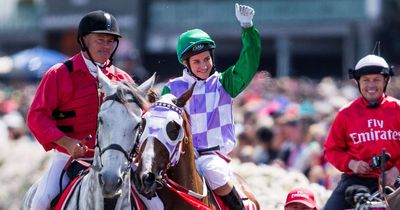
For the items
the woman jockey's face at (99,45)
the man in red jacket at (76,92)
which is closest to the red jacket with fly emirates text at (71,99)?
the man in red jacket at (76,92)

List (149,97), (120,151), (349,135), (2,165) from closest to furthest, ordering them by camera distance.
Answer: (120,151), (149,97), (349,135), (2,165)

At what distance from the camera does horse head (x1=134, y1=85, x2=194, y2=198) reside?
7.44 metres

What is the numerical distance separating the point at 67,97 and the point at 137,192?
1014mm

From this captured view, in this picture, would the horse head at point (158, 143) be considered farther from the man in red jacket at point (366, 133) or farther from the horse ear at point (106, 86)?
A: the man in red jacket at point (366, 133)

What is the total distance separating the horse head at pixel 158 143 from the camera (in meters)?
7.44

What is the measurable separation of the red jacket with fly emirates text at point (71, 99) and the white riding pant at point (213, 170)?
0.89m

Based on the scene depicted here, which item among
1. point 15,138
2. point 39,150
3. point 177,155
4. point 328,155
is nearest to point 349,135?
point 328,155

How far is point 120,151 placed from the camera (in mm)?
7172

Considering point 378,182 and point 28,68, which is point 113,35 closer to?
point 378,182

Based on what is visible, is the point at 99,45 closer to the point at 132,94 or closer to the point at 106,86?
the point at 106,86

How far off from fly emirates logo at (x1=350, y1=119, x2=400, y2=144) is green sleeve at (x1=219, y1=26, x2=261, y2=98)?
108 cm

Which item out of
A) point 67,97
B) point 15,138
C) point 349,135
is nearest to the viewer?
point 67,97

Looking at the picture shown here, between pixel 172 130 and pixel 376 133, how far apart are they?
2.11m

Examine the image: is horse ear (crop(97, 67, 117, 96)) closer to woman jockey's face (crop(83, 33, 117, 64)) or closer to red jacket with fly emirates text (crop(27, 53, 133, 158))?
red jacket with fly emirates text (crop(27, 53, 133, 158))
